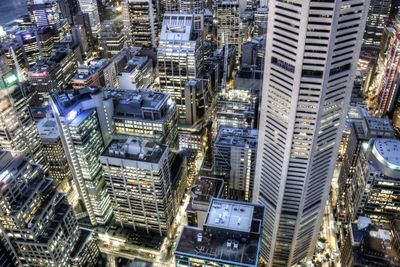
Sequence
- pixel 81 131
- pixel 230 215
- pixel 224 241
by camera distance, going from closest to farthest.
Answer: pixel 224 241 < pixel 230 215 < pixel 81 131

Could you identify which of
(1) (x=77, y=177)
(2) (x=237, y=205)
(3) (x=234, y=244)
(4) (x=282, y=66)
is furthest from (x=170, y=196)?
(4) (x=282, y=66)

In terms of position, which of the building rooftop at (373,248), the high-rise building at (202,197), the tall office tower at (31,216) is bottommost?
the high-rise building at (202,197)

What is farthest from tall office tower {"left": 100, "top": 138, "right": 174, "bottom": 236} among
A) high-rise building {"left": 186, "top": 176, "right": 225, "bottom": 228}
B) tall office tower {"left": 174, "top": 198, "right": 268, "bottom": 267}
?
tall office tower {"left": 174, "top": 198, "right": 268, "bottom": 267}

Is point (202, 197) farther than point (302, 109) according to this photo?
Yes

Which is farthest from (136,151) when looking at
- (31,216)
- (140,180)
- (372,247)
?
(372,247)

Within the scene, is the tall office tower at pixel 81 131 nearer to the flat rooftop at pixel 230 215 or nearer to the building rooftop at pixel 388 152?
the flat rooftop at pixel 230 215

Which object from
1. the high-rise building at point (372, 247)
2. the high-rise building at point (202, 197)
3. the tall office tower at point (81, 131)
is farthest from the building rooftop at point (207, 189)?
the high-rise building at point (372, 247)

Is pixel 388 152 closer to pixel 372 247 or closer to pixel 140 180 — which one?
pixel 372 247

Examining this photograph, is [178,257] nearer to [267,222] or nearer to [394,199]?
[267,222]

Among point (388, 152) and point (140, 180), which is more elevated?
point (388, 152)
